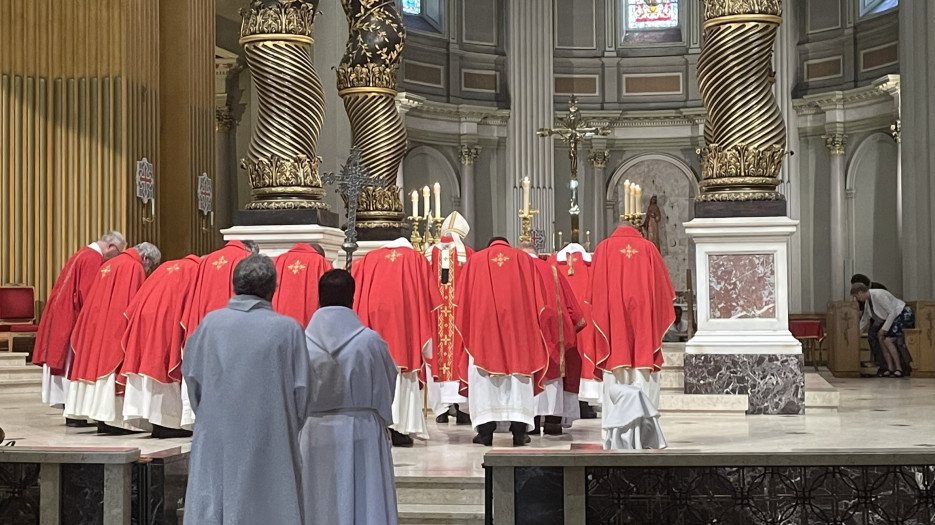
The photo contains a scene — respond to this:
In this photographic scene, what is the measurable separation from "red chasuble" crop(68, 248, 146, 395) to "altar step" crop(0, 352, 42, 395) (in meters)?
3.06

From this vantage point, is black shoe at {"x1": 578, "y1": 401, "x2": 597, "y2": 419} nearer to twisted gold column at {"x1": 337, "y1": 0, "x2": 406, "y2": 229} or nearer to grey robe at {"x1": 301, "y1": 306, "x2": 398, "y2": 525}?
twisted gold column at {"x1": 337, "y1": 0, "x2": 406, "y2": 229}

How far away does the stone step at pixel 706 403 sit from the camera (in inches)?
412

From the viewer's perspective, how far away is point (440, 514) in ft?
22.3

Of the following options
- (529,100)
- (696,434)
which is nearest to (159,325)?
(696,434)

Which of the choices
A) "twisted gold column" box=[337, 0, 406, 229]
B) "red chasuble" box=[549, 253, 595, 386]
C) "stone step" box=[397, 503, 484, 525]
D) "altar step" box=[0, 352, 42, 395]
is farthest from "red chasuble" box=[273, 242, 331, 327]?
"altar step" box=[0, 352, 42, 395]

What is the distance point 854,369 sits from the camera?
57.1 feet

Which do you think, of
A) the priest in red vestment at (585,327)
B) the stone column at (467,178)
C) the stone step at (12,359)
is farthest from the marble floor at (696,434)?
the stone column at (467,178)

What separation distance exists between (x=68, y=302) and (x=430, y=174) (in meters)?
14.4

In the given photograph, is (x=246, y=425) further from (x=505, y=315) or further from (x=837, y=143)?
Answer: (x=837, y=143)

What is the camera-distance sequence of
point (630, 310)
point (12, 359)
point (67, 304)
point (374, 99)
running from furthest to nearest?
point (374, 99) < point (12, 359) < point (67, 304) < point (630, 310)

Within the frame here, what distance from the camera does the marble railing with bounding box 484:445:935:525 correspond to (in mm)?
5453

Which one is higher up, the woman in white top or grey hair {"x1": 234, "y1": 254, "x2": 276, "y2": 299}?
grey hair {"x1": 234, "y1": 254, "x2": 276, "y2": 299}

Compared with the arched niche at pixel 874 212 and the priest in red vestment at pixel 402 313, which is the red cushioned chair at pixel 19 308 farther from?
the arched niche at pixel 874 212

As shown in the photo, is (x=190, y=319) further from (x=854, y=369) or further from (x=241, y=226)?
(x=854, y=369)
